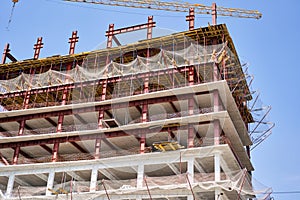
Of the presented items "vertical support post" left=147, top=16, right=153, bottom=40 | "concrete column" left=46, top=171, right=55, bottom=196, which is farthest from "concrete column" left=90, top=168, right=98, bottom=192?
"vertical support post" left=147, top=16, right=153, bottom=40

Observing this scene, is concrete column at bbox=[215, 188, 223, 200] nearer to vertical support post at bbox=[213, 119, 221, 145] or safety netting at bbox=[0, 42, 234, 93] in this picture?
vertical support post at bbox=[213, 119, 221, 145]

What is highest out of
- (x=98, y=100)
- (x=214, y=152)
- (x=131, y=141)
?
(x=98, y=100)

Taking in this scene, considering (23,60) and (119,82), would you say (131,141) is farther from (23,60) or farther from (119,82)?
(23,60)

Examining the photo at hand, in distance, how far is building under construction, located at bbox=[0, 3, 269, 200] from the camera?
99.2 ft

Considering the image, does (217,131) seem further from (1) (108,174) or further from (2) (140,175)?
(1) (108,174)

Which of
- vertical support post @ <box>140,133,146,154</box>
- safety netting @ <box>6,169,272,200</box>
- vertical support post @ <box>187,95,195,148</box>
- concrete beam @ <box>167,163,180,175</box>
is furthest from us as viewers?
vertical support post @ <box>140,133,146,154</box>

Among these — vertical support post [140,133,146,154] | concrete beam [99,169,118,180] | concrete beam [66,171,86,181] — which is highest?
vertical support post [140,133,146,154]

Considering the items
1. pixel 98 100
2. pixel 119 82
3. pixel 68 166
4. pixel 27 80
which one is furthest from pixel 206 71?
pixel 27 80

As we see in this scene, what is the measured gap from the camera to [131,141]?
3484cm

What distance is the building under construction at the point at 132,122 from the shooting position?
30234mm

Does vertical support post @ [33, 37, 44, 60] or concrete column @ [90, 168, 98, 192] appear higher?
vertical support post @ [33, 37, 44, 60]

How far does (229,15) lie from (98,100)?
782 inches

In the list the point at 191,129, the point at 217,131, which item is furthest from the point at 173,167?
the point at 217,131

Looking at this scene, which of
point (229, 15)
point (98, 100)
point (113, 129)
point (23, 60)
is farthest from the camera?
point (229, 15)
